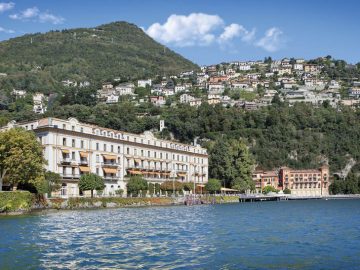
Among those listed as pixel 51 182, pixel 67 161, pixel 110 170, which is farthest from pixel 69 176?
pixel 110 170

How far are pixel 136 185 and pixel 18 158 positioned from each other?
110 ft

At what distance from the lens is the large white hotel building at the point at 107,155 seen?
8675 cm

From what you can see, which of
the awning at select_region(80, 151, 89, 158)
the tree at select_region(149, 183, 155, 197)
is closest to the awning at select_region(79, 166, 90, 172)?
the awning at select_region(80, 151, 89, 158)

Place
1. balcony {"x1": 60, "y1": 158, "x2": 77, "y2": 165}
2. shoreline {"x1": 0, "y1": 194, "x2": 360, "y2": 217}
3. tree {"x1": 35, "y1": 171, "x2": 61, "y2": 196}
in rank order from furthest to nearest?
balcony {"x1": 60, "y1": 158, "x2": 77, "y2": 165} < tree {"x1": 35, "y1": 171, "x2": 61, "y2": 196} < shoreline {"x1": 0, "y1": 194, "x2": 360, "y2": 217}

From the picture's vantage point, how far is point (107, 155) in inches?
3922

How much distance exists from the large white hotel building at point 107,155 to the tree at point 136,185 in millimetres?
3619

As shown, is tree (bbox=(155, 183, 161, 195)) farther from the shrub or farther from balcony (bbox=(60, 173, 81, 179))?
balcony (bbox=(60, 173, 81, 179))

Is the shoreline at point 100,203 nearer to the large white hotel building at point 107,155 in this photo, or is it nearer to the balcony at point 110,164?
the large white hotel building at point 107,155

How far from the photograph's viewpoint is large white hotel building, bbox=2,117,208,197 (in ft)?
285

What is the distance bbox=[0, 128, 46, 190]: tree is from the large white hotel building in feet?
44.3

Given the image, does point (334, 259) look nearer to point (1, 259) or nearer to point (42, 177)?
point (1, 259)

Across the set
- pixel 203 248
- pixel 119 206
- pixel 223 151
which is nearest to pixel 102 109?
pixel 223 151

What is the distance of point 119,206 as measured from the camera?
284 feet

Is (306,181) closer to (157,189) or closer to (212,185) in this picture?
(212,185)
